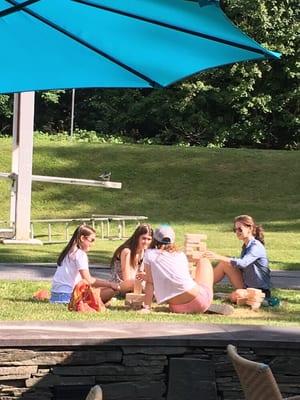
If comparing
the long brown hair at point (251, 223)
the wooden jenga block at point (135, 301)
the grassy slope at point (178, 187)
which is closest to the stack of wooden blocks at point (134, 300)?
the wooden jenga block at point (135, 301)

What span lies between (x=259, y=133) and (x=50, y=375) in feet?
121

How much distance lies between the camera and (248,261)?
8602mm

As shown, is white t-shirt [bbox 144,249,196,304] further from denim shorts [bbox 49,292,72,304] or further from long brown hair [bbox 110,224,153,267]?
long brown hair [bbox 110,224,153,267]

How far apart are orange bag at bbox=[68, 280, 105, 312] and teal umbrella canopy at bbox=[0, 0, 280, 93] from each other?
3.66 metres

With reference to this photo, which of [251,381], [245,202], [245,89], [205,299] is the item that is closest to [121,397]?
[251,381]

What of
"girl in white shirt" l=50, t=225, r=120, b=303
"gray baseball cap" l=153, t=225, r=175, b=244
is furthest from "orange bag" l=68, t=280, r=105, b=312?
"gray baseball cap" l=153, t=225, r=175, b=244

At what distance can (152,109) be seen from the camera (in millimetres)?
41000

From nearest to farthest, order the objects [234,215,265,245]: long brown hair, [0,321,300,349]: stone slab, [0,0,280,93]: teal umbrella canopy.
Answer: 1. [0,0,280,93]: teal umbrella canopy
2. [0,321,300,349]: stone slab
3. [234,215,265,245]: long brown hair

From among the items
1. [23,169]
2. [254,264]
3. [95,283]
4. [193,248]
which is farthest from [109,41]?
[23,169]

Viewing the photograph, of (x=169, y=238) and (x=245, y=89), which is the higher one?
(x=245, y=89)

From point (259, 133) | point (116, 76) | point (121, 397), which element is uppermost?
point (259, 133)

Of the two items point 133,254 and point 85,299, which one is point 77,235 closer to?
point 85,299

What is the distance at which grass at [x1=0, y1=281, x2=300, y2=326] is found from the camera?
22.7 ft

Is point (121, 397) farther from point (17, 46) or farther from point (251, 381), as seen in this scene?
point (17, 46)
